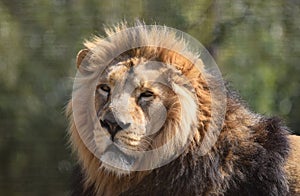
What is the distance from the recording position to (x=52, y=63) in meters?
4.40

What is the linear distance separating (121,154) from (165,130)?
0.17 meters

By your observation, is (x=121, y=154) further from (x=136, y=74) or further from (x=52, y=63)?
(x=52, y=63)

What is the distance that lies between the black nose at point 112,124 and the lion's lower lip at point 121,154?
79 millimetres

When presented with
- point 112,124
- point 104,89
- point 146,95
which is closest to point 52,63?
point 104,89

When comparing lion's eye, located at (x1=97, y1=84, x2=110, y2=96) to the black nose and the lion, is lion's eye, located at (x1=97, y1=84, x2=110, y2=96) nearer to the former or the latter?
the lion

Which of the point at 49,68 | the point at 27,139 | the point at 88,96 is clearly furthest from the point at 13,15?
the point at 88,96

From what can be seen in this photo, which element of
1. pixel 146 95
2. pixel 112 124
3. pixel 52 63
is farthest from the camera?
pixel 52 63

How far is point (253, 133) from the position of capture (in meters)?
2.77

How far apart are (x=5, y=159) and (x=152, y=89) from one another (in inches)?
83.3

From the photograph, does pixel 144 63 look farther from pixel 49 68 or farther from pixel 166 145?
pixel 49 68

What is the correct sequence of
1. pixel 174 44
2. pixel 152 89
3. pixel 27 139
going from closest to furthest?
pixel 152 89 < pixel 174 44 < pixel 27 139

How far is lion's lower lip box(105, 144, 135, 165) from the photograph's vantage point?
2535 mm

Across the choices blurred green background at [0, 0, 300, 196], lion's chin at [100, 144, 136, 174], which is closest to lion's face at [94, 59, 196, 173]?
lion's chin at [100, 144, 136, 174]

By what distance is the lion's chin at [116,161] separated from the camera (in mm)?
2562
